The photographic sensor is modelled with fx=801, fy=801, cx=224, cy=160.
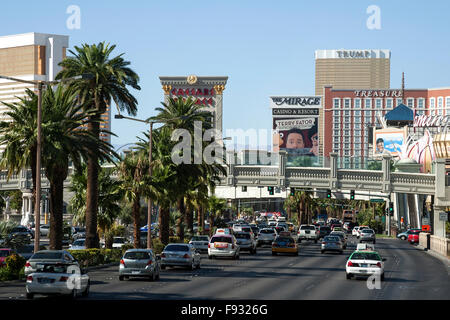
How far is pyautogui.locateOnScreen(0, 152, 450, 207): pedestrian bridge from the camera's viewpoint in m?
80.4

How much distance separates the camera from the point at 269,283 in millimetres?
38438

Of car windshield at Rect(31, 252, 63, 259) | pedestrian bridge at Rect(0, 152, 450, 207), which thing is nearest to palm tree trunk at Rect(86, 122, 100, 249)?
car windshield at Rect(31, 252, 63, 259)

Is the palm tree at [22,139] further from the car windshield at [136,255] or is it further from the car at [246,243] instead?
the car at [246,243]

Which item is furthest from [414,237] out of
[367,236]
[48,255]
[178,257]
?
[48,255]

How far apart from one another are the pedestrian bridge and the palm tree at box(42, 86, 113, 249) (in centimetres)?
3400

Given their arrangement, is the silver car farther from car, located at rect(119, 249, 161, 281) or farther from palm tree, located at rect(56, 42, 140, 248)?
car, located at rect(119, 249, 161, 281)

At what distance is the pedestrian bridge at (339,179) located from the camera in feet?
264

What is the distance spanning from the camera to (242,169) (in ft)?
272

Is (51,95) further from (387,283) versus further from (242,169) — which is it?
(242,169)

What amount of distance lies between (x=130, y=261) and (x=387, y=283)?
12.6 metres

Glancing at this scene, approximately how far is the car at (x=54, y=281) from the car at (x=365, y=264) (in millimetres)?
16052

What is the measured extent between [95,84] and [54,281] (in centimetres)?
2599
